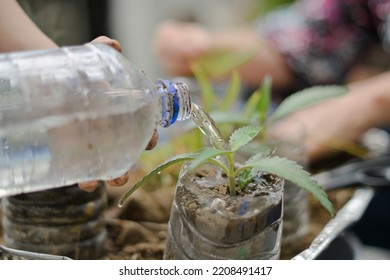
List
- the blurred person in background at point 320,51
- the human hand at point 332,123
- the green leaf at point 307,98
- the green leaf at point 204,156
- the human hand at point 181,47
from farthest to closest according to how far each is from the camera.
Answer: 1. the human hand at point 181,47
2. the blurred person in background at point 320,51
3. the human hand at point 332,123
4. the green leaf at point 307,98
5. the green leaf at point 204,156

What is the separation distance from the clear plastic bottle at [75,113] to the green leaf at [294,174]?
68mm

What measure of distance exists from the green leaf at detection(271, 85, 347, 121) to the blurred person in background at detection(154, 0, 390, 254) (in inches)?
5.2

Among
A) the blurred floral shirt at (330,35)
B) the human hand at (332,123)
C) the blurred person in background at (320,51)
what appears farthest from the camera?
the blurred floral shirt at (330,35)

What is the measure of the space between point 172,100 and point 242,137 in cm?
5

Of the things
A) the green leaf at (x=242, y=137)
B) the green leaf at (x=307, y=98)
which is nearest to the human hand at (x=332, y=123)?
the green leaf at (x=307, y=98)

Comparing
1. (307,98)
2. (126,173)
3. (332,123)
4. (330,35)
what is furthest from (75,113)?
(330,35)

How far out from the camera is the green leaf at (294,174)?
1.32ft

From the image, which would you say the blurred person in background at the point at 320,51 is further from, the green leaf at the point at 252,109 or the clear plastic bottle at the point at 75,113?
the clear plastic bottle at the point at 75,113

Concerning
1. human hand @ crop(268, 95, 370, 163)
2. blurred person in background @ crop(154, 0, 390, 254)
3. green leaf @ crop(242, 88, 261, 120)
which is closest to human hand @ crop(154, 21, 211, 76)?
blurred person in background @ crop(154, 0, 390, 254)

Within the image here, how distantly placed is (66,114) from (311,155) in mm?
353

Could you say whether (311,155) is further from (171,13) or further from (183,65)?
(171,13)

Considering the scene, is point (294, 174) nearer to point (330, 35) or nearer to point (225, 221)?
point (225, 221)

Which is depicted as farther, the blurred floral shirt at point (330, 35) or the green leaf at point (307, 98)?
the blurred floral shirt at point (330, 35)

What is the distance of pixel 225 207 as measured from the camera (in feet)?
1.35
